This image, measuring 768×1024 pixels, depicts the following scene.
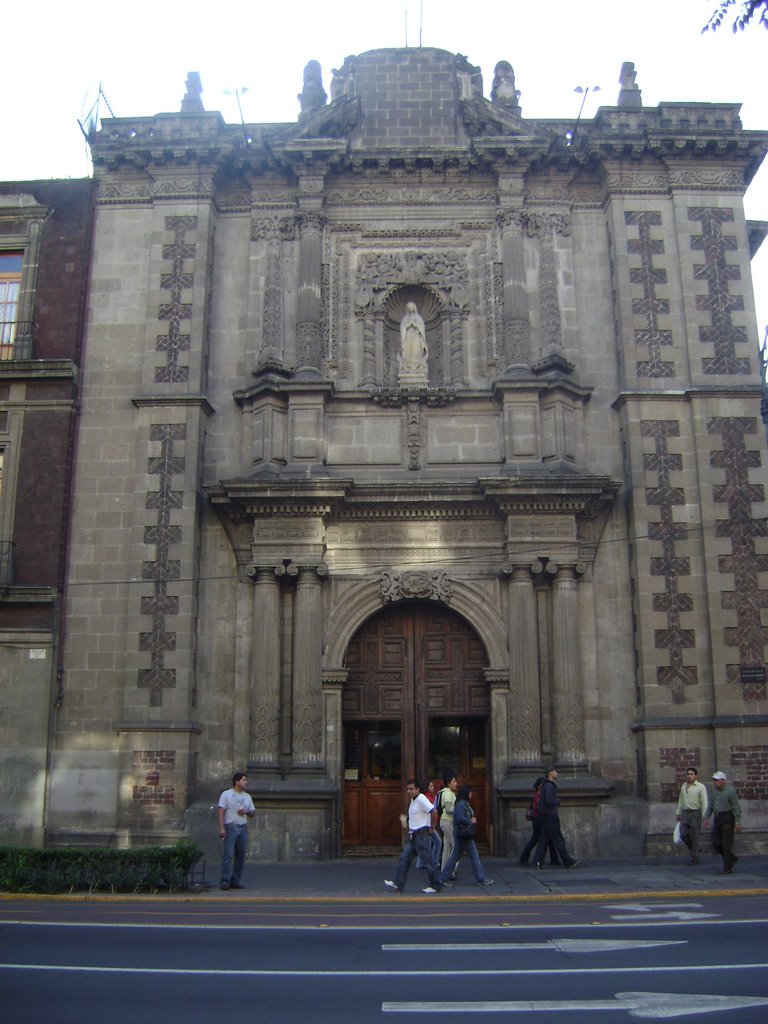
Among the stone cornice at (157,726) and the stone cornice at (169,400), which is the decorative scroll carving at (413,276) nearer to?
the stone cornice at (169,400)

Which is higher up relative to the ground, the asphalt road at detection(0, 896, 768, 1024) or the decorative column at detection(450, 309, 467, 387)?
the decorative column at detection(450, 309, 467, 387)

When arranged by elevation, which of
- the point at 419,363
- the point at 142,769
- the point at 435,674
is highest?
the point at 419,363

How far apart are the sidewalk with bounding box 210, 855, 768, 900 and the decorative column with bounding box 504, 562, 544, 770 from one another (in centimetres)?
211

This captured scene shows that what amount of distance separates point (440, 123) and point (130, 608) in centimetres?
1269

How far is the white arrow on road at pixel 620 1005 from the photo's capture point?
8.55m

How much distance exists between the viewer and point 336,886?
17.0 meters

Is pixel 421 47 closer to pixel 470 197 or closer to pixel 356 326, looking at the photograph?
pixel 470 197

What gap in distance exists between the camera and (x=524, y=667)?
69.1ft

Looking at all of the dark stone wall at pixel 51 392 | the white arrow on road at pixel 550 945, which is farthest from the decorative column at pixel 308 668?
the white arrow on road at pixel 550 945

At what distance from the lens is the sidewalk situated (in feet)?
52.4

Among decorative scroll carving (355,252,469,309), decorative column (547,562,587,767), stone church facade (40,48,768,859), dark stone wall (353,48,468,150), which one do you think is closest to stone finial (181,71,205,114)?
stone church facade (40,48,768,859)

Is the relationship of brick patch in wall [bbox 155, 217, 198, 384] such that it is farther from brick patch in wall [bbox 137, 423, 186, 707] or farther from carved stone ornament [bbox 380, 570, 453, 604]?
carved stone ornament [bbox 380, 570, 453, 604]

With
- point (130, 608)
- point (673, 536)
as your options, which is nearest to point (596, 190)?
point (673, 536)

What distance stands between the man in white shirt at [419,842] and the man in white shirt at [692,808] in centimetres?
499
